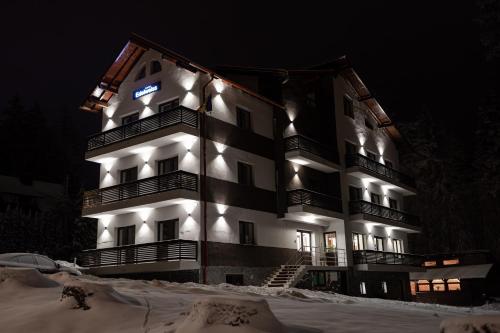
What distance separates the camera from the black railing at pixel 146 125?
24719mm

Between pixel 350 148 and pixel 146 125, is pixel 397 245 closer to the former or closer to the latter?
pixel 350 148

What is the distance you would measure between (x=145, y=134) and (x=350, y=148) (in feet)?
50.6

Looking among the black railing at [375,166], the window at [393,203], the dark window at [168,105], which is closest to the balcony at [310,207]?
the black railing at [375,166]

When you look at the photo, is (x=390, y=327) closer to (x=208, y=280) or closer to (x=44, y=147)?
(x=208, y=280)

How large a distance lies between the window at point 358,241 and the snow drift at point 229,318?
26182mm

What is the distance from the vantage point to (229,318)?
6.35m

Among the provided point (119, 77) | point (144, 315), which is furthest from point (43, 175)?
point (144, 315)

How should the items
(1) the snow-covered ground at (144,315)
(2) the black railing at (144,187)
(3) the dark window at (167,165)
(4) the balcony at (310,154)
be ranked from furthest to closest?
(4) the balcony at (310,154), (3) the dark window at (167,165), (2) the black railing at (144,187), (1) the snow-covered ground at (144,315)

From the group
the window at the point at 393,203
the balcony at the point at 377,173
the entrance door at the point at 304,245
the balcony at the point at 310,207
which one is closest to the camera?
the balcony at the point at 310,207

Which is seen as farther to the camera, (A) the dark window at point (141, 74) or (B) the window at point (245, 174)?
(A) the dark window at point (141, 74)

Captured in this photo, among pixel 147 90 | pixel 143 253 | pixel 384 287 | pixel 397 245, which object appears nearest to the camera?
pixel 143 253

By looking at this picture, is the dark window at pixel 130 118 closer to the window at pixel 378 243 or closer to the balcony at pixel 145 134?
the balcony at pixel 145 134

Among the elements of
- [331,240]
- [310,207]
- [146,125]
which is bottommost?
[331,240]

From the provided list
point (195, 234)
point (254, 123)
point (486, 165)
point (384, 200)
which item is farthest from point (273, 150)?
point (486, 165)
